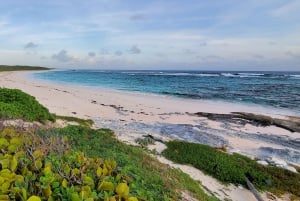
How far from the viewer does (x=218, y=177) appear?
9.54 metres

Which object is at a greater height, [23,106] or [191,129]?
[23,106]

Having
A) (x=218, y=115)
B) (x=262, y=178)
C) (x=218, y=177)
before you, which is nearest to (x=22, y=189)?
(x=218, y=177)

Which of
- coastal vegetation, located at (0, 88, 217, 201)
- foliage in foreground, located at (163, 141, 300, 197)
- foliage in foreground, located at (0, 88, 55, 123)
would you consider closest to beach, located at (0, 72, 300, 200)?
foliage in foreground, located at (163, 141, 300, 197)

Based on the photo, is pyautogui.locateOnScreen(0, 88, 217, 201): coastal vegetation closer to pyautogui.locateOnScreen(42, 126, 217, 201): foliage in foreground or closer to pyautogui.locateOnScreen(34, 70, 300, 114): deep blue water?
pyautogui.locateOnScreen(42, 126, 217, 201): foliage in foreground

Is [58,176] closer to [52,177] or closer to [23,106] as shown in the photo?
[52,177]

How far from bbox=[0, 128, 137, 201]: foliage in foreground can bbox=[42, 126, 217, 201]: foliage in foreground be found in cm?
63

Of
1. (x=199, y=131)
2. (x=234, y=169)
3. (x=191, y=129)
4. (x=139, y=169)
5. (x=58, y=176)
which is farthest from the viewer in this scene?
(x=191, y=129)

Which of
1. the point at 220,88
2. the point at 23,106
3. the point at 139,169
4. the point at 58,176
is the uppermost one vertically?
the point at 58,176

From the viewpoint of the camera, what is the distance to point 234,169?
9828 millimetres

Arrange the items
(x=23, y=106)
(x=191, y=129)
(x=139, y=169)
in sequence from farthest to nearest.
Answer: (x=191, y=129), (x=23, y=106), (x=139, y=169)

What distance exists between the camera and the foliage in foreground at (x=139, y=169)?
532 cm

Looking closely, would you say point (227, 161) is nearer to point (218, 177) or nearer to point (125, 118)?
point (218, 177)

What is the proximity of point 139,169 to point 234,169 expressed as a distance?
14.4 ft

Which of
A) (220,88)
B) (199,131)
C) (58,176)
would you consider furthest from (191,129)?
(220,88)
